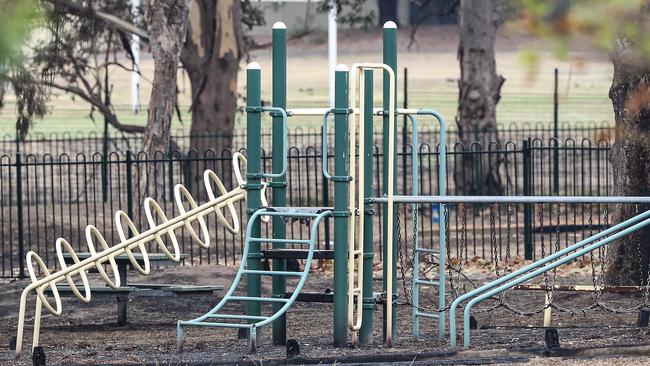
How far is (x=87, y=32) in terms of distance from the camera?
76.9ft

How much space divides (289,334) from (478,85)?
40.4 feet

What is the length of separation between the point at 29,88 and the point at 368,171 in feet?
37.7

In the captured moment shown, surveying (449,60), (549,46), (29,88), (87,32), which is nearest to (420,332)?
(549,46)

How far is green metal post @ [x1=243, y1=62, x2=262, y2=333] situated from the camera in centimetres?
898

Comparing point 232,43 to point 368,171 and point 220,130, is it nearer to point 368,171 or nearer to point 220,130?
point 220,130

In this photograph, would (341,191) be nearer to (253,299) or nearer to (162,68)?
(253,299)

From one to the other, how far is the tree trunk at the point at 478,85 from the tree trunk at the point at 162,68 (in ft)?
20.3

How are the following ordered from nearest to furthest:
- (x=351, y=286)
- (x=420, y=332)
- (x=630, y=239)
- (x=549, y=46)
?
(x=549, y=46) < (x=351, y=286) < (x=420, y=332) < (x=630, y=239)

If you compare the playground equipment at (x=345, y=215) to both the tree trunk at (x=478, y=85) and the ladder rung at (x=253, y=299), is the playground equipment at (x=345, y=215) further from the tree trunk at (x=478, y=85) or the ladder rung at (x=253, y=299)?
the tree trunk at (x=478, y=85)

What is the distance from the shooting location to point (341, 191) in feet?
28.8

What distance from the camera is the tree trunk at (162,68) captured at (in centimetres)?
1719

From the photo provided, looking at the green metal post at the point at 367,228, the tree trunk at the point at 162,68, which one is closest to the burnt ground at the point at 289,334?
the green metal post at the point at 367,228

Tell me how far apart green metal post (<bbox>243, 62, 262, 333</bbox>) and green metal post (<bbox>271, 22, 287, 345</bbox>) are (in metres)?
0.15

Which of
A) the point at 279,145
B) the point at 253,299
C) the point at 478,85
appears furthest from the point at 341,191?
the point at 478,85
